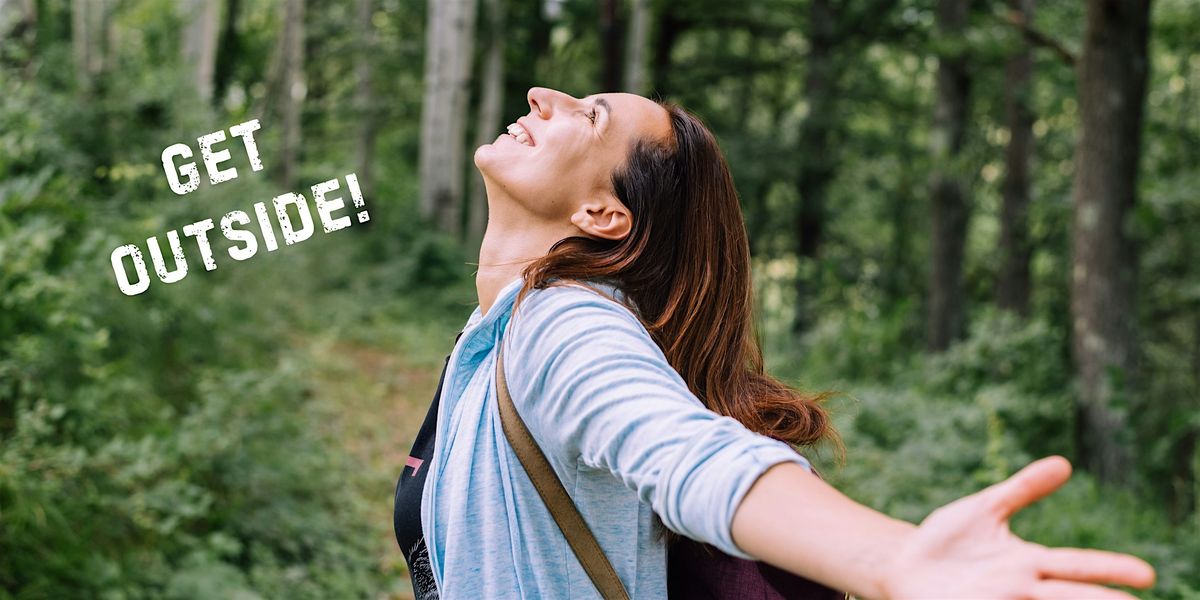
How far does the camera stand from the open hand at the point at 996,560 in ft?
3.19

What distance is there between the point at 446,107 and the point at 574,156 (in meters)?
14.5

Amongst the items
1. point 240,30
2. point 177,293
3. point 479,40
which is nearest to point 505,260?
point 177,293

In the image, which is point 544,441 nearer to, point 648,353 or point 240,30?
point 648,353

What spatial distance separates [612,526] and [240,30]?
78.8 feet

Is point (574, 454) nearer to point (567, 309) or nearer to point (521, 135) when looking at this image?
point (567, 309)

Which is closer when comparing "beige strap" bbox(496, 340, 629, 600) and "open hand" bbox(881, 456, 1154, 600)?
"open hand" bbox(881, 456, 1154, 600)

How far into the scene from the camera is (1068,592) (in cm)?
96

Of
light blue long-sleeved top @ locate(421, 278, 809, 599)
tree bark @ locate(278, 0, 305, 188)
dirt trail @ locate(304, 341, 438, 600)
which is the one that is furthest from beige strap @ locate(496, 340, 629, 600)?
tree bark @ locate(278, 0, 305, 188)

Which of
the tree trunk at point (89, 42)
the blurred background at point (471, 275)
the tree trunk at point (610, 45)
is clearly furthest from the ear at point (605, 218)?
the tree trunk at point (610, 45)

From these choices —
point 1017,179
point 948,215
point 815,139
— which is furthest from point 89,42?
point 815,139

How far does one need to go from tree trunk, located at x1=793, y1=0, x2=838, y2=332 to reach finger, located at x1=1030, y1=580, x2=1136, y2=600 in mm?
15987

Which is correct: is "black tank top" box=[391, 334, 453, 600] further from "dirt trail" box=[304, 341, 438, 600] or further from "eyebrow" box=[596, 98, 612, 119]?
"dirt trail" box=[304, 341, 438, 600]

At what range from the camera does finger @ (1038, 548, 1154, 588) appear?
956 mm

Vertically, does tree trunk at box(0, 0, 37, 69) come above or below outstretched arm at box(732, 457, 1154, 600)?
above
